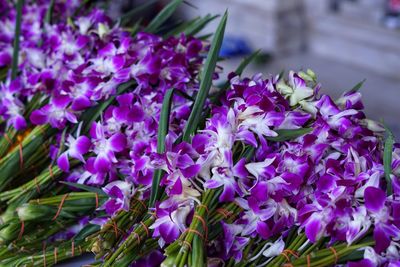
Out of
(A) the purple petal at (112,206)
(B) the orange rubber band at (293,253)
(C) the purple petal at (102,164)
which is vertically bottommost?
(A) the purple petal at (112,206)

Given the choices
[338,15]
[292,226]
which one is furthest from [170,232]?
[338,15]

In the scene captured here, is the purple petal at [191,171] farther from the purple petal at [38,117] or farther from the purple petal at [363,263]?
the purple petal at [38,117]

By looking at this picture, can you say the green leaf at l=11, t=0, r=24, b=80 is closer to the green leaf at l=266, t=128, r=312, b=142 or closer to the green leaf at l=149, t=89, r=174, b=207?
the green leaf at l=149, t=89, r=174, b=207

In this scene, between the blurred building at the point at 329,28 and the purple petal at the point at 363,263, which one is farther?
the blurred building at the point at 329,28

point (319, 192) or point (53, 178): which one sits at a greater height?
point (319, 192)

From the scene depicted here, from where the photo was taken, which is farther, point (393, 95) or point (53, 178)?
point (393, 95)

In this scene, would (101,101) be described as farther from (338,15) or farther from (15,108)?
(338,15)

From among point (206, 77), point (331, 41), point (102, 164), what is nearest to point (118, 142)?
point (102, 164)

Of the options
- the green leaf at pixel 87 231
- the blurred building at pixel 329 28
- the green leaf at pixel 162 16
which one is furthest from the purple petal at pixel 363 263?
the blurred building at pixel 329 28
